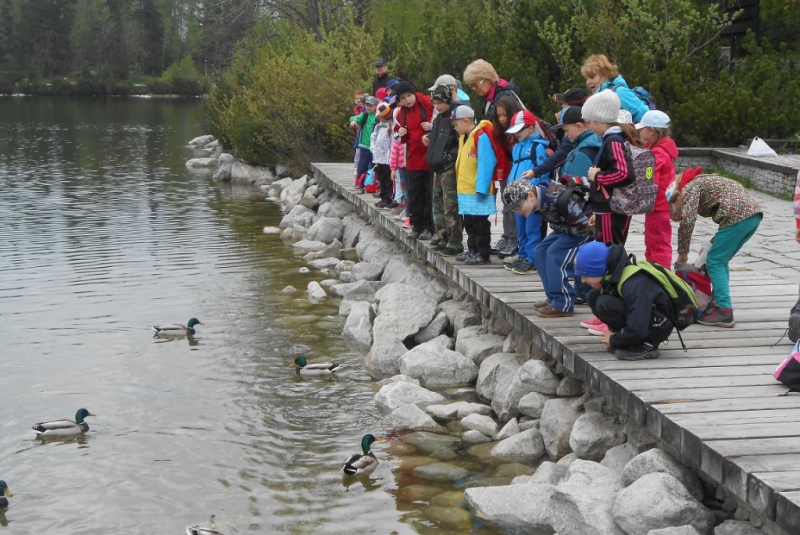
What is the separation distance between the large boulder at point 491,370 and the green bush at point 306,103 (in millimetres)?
12923

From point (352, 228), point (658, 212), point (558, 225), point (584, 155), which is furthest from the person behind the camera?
point (352, 228)

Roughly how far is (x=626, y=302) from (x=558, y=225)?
48.1 inches

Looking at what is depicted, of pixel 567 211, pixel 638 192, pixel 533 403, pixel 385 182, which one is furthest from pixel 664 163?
pixel 385 182

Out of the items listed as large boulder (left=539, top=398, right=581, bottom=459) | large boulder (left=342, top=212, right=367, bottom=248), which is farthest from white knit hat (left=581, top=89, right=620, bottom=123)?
large boulder (left=342, top=212, right=367, bottom=248)

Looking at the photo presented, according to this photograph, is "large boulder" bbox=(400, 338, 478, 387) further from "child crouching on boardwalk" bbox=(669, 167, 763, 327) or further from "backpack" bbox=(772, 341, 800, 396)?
"backpack" bbox=(772, 341, 800, 396)

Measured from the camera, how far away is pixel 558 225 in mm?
7094

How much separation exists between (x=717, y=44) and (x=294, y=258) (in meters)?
7.32

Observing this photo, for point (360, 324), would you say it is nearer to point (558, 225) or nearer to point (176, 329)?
point (176, 329)

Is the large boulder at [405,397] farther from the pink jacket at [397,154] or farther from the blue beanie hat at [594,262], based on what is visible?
the pink jacket at [397,154]

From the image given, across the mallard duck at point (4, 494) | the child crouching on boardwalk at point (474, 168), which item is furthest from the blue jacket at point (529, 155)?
the mallard duck at point (4, 494)

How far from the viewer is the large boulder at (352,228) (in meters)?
15.0

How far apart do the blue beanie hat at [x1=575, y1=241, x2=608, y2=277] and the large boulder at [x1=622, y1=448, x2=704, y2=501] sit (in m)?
1.12

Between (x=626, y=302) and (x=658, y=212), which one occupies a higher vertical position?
(x=658, y=212)

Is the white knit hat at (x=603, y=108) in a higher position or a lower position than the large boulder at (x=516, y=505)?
higher
